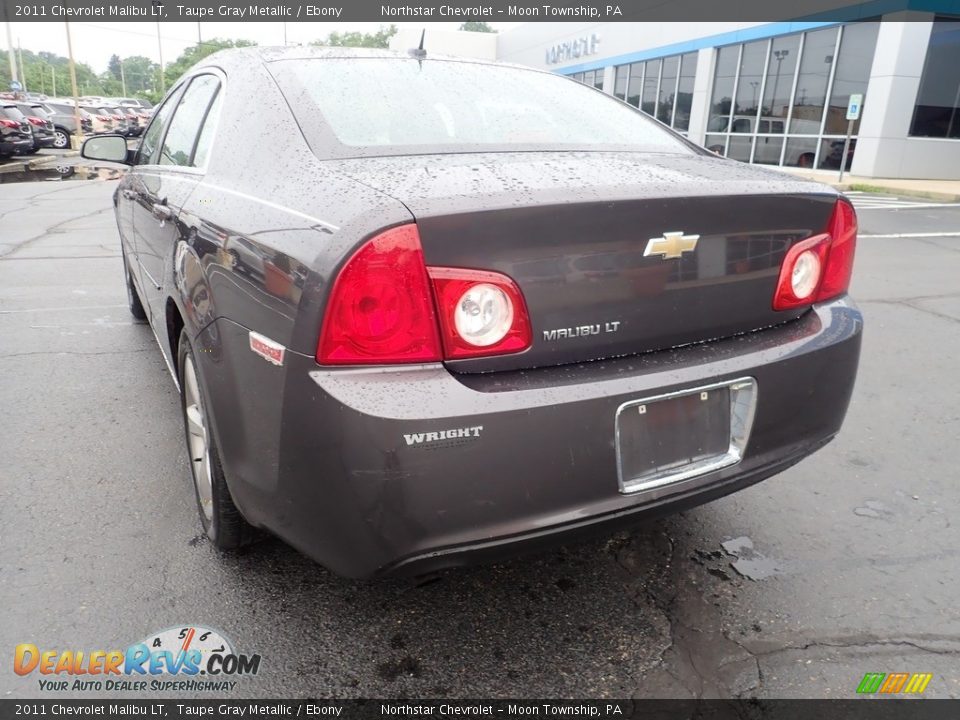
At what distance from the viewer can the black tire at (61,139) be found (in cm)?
2647

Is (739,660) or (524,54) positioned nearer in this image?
(739,660)

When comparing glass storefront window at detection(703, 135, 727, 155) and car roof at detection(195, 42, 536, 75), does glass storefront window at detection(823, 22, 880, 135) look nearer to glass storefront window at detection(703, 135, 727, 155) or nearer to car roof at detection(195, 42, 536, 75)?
glass storefront window at detection(703, 135, 727, 155)

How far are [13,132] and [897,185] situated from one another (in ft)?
74.5

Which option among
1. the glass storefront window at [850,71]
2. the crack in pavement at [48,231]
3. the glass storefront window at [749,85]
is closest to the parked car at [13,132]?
the crack in pavement at [48,231]

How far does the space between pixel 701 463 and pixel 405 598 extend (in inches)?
39.4

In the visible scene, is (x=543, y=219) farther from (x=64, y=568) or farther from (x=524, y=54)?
(x=524, y=54)

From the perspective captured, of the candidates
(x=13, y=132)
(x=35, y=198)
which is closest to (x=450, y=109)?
(x=35, y=198)

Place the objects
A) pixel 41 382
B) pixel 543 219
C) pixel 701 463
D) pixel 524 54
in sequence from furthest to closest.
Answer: pixel 524 54 < pixel 41 382 < pixel 701 463 < pixel 543 219

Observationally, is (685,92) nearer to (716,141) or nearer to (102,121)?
(716,141)

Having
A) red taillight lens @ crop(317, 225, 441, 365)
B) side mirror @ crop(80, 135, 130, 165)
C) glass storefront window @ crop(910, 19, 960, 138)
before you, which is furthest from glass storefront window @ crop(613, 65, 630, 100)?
red taillight lens @ crop(317, 225, 441, 365)

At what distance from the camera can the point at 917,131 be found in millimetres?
17266

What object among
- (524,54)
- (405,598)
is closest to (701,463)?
(405,598)

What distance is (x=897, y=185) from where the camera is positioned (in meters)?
15.9

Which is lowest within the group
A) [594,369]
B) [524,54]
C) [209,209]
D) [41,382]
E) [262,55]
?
[41,382]
